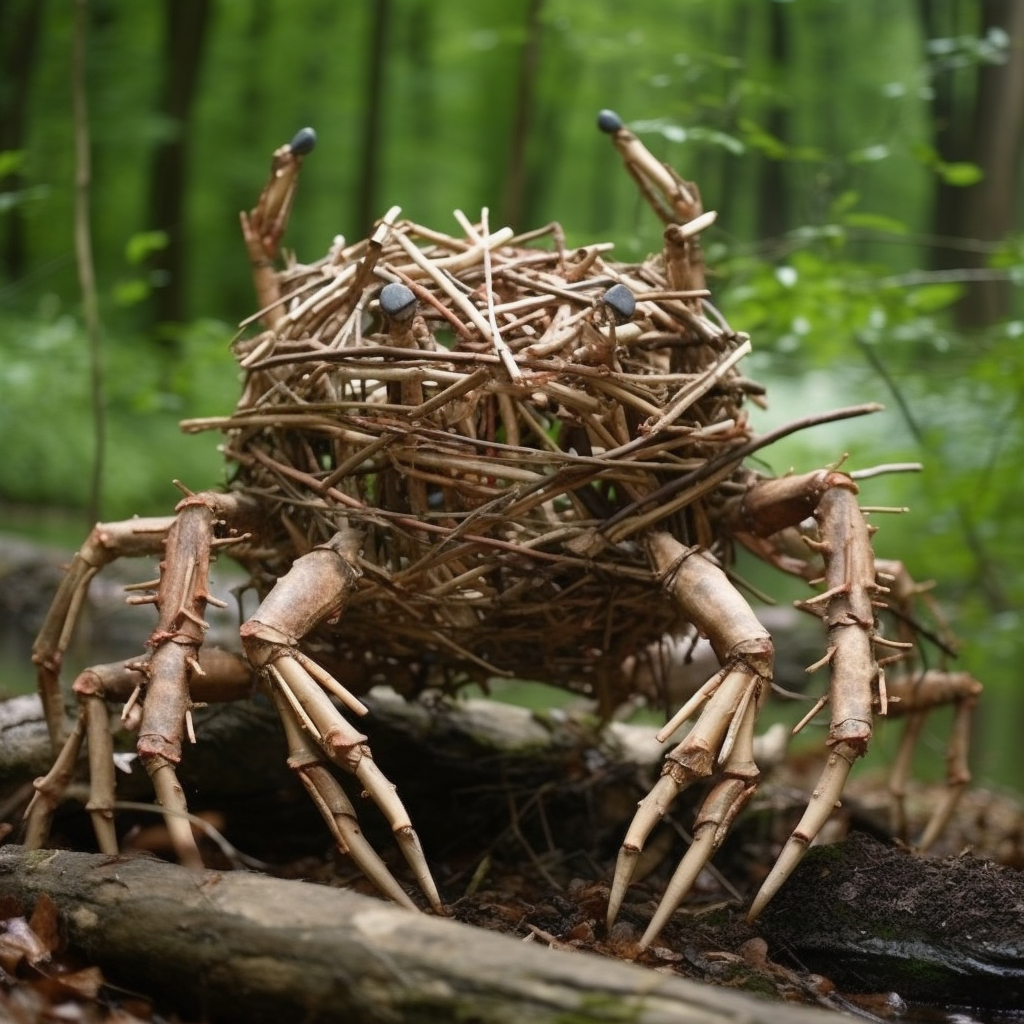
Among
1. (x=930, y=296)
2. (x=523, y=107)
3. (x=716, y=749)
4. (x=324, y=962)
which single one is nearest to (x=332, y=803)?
(x=324, y=962)

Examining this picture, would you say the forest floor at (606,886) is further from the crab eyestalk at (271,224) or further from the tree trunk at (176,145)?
the tree trunk at (176,145)

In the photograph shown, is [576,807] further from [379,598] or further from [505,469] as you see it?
[505,469]

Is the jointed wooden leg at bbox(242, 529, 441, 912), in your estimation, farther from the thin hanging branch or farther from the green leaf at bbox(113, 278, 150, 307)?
the green leaf at bbox(113, 278, 150, 307)

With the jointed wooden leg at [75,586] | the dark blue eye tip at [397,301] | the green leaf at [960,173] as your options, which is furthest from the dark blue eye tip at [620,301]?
the green leaf at [960,173]

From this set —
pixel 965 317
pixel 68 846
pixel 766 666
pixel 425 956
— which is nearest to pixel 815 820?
pixel 766 666

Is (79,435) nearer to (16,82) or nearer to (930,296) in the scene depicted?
(16,82)

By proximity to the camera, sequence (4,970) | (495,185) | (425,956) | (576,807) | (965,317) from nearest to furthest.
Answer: (425,956)
(4,970)
(576,807)
(965,317)
(495,185)

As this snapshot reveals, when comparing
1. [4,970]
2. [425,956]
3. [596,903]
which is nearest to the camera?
[425,956]
